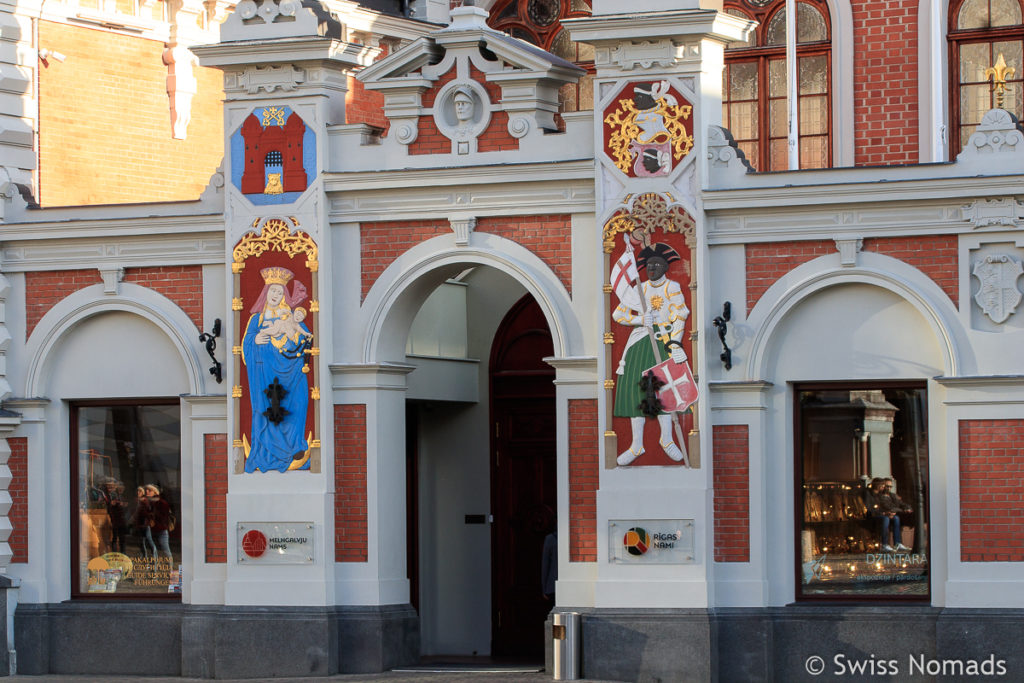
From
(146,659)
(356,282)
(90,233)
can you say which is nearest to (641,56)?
(356,282)

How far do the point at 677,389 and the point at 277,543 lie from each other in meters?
4.12

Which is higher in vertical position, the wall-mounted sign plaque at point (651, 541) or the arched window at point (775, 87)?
the arched window at point (775, 87)

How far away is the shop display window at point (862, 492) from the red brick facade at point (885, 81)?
14.1 feet

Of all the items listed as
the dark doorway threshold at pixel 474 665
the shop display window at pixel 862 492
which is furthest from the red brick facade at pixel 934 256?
the dark doorway threshold at pixel 474 665

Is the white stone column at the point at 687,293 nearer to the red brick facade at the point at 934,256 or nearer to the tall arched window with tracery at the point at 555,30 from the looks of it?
the red brick facade at the point at 934,256

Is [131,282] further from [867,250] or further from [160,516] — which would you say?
[867,250]

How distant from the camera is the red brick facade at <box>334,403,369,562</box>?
1838cm

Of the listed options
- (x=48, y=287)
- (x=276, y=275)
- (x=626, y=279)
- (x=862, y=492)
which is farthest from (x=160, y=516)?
(x=862, y=492)

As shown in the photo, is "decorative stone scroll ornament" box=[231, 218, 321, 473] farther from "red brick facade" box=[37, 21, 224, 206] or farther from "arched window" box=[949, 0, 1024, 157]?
"arched window" box=[949, 0, 1024, 157]

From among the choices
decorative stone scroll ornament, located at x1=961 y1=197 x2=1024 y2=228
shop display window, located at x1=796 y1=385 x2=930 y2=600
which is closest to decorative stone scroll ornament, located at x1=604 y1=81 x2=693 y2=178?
shop display window, located at x1=796 y1=385 x2=930 y2=600

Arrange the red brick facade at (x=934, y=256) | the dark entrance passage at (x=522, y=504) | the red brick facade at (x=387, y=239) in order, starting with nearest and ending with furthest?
Answer: the red brick facade at (x=934, y=256) < the red brick facade at (x=387, y=239) < the dark entrance passage at (x=522, y=504)

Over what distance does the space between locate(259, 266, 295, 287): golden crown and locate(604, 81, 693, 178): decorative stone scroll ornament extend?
3.32m

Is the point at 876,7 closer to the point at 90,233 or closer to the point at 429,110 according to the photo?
the point at 429,110

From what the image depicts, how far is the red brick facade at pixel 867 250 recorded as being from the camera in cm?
1680
